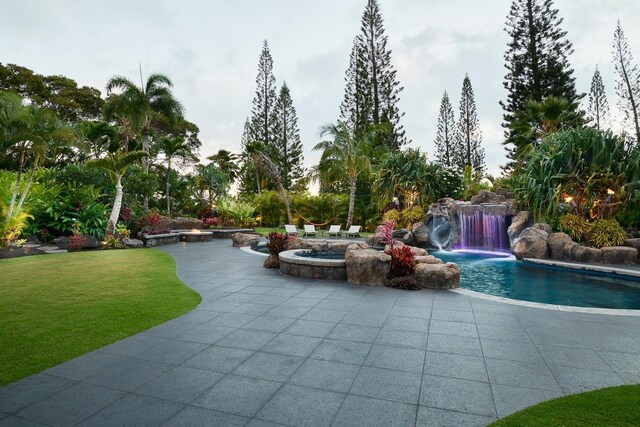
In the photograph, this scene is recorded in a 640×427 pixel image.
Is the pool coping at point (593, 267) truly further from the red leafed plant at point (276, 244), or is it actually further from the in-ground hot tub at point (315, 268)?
the red leafed plant at point (276, 244)

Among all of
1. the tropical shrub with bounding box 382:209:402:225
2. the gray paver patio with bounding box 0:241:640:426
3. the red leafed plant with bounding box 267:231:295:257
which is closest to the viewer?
the gray paver patio with bounding box 0:241:640:426

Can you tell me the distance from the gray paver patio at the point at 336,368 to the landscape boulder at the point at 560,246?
5680 mm

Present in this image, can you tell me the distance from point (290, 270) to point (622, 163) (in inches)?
399

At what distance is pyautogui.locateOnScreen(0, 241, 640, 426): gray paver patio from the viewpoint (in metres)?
2.31

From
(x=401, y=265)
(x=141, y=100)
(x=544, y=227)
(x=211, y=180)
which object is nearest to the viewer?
(x=401, y=265)

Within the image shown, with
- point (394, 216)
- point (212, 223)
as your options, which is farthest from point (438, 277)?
point (212, 223)

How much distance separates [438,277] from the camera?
5988 mm

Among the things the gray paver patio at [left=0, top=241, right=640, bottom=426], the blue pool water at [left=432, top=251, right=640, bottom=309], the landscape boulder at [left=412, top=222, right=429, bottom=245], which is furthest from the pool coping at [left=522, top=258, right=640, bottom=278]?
the landscape boulder at [left=412, top=222, right=429, bottom=245]

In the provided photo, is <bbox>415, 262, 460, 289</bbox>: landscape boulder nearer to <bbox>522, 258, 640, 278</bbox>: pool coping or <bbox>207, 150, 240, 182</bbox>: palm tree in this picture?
<bbox>522, 258, 640, 278</bbox>: pool coping

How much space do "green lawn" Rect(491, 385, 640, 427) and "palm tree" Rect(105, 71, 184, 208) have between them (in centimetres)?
Answer: 2100

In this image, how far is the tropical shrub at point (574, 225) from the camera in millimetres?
9778

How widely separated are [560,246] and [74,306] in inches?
439

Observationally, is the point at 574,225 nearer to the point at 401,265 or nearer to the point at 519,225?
the point at 519,225

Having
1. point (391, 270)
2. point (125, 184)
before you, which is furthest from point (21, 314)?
point (125, 184)
